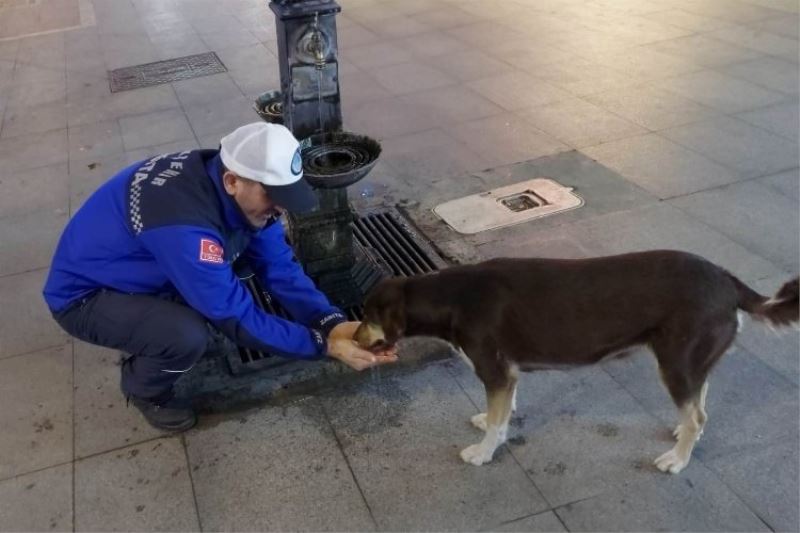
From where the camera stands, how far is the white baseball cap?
2.57m

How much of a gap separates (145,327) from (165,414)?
1.60 ft

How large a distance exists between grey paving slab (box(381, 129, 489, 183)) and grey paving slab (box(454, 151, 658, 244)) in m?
0.26

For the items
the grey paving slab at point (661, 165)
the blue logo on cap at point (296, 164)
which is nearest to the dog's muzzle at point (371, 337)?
the blue logo on cap at point (296, 164)

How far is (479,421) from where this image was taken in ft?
10.3

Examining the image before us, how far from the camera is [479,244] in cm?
444

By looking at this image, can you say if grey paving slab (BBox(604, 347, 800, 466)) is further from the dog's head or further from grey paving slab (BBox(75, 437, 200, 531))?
grey paving slab (BBox(75, 437, 200, 531))

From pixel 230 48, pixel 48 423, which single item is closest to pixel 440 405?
pixel 48 423

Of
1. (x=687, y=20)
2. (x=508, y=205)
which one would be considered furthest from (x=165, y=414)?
(x=687, y=20)

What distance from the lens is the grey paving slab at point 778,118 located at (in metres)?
5.65

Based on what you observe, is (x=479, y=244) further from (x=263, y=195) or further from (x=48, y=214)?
(x=48, y=214)

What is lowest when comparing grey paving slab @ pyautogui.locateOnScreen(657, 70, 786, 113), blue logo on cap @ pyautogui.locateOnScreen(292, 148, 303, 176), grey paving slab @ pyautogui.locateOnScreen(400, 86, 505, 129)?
grey paving slab @ pyautogui.locateOnScreen(400, 86, 505, 129)

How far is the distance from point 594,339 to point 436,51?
600cm

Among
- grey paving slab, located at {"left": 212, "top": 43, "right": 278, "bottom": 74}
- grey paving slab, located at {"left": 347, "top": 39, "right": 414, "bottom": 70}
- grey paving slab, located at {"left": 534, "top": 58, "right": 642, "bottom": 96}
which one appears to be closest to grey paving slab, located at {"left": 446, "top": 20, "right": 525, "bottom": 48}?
grey paving slab, located at {"left": 347, "top": 39, "right": 414, "bottom": 70}

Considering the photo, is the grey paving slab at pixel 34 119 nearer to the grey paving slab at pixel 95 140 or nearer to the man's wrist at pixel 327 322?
the grey paving slab at pixel 95 140
